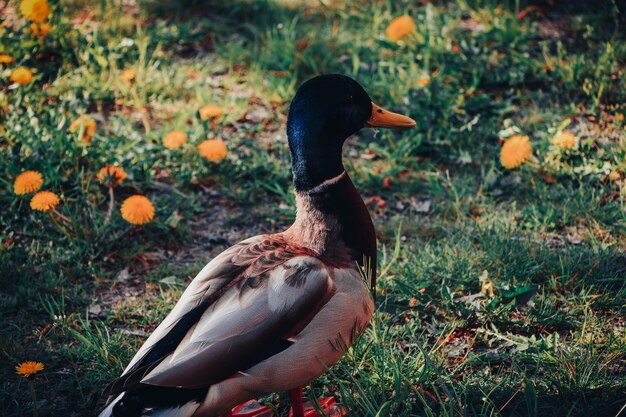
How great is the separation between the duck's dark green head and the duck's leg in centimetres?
69

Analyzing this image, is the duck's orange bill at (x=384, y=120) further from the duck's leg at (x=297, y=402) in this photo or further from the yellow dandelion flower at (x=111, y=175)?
the yellow dandelion flower at (x=111, y=175)

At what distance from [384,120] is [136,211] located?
1.18m

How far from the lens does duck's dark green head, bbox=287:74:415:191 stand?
2.38 meters

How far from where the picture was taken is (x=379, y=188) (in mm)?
3736

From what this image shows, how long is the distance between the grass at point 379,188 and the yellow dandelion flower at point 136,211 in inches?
9.9

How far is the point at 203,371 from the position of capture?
196 centimetres

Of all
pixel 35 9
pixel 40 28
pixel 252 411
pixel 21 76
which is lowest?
pixel 252 411

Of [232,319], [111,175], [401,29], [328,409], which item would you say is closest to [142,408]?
[232,319]

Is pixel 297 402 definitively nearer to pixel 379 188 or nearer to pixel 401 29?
pixel 379 188

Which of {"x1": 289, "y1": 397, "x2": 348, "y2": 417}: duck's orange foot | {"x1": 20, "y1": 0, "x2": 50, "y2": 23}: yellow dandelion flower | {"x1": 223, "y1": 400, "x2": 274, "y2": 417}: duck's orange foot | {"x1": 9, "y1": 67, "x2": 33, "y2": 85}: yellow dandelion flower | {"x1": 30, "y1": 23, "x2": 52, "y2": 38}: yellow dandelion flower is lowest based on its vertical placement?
{"x1": 223, "y1": 400, "x2": 274, "y2": 417}: duck's orange foot

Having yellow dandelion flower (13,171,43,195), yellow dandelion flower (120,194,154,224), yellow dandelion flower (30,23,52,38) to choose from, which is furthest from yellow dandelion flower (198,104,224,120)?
yellow dandelion flower (30,23,52,38)

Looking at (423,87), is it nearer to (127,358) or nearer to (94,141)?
(94,141)

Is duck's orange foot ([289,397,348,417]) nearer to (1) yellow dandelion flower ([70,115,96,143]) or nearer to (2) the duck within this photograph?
(2) the duck

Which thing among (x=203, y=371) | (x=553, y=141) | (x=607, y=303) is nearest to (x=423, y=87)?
(x=553, y=141)
